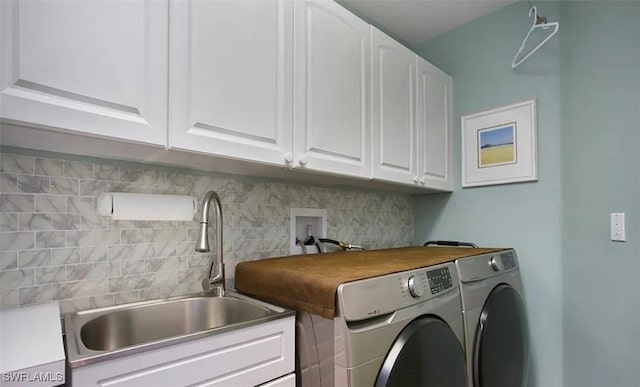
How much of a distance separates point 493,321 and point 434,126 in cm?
120

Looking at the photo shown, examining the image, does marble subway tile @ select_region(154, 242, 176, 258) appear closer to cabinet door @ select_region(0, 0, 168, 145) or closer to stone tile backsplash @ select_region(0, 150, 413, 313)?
stone tile backsplash @ select_region(0, 150, 413, 313)

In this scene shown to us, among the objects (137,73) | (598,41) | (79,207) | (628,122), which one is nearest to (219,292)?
(79,207)

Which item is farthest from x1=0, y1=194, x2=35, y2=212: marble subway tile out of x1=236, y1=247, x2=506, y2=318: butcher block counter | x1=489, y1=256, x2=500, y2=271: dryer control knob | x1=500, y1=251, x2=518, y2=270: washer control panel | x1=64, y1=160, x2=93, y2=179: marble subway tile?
x1=500, y1=251, x2=518, y2=270: washer control panel

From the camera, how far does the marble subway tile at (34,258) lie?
1.02m

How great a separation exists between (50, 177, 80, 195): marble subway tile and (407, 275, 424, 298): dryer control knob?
3.85 feet

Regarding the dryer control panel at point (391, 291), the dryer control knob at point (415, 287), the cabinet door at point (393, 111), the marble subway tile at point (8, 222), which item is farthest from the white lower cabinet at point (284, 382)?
the cabinet door at point (393, 111)

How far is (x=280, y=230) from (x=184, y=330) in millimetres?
623

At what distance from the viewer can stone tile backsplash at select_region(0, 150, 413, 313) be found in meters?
1.02

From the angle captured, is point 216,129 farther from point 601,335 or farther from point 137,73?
point 601,335

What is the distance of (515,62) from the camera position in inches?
80.0

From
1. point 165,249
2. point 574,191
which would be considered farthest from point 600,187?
point 165,249

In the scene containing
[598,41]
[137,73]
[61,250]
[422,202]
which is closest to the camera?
[137,73]

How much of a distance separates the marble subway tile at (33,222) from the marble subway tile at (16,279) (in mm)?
130

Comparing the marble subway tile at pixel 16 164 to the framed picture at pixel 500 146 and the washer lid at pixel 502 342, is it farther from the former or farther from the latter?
the framed picture at pixel 500 146
